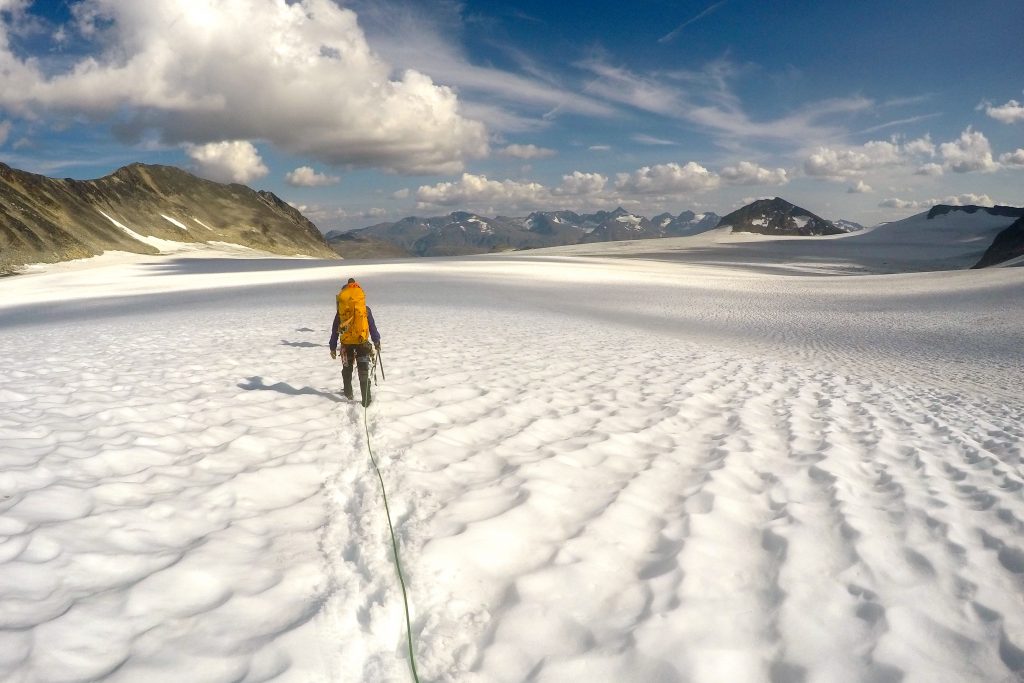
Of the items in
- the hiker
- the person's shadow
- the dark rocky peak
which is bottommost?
the person's shadow

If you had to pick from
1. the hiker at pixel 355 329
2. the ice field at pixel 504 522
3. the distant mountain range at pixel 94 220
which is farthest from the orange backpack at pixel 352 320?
the distant mountain range at pixel 94 220

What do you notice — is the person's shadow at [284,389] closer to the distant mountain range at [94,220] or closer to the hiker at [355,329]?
the hiker at [355,329]

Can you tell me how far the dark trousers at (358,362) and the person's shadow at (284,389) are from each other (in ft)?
1.30

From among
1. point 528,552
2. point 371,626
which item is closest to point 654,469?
point 528,552

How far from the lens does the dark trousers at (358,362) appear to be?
28.6ft

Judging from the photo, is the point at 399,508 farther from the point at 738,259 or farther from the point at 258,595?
the point at 738,259

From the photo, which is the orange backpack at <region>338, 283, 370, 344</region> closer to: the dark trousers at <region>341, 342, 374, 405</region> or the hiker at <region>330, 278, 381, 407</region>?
the hiker at <region>330, 278, 381, 407</region>

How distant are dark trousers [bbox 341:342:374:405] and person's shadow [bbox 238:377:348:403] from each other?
0.40 metres

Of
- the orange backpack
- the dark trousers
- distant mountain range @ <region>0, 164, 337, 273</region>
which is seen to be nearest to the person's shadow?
the dark trousers

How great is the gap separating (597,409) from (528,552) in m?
4.52

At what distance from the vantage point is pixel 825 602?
398cm

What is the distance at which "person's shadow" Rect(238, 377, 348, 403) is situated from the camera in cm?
930

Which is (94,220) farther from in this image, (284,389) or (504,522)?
(504,522)

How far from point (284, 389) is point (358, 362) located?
1659mm
